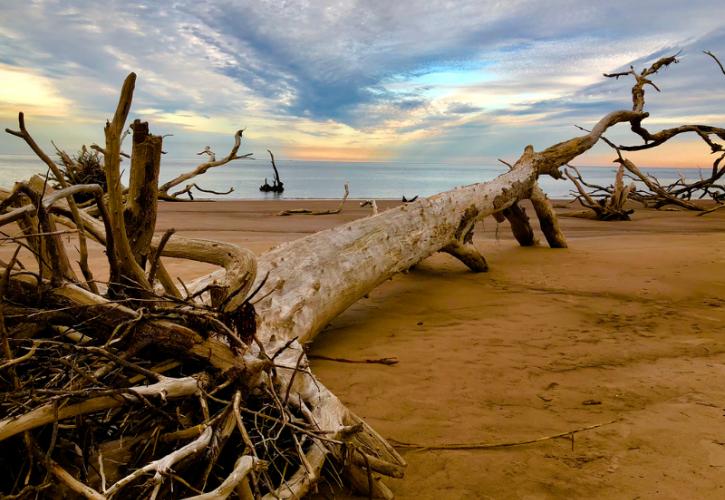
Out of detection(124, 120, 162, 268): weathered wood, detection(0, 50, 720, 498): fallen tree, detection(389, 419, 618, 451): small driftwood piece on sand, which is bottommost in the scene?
detection(389, 419, 618, 451): small driftwood piece on sand

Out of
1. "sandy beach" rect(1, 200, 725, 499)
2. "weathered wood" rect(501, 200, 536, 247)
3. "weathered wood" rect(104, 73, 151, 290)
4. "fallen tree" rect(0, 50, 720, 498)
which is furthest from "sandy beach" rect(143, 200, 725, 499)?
"weathered wood" rect(104, 73, 151, 290)

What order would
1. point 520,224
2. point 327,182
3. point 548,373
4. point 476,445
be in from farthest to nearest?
1. point 327,182
2. point 520,224
3. point 548,373
4. point 476,445

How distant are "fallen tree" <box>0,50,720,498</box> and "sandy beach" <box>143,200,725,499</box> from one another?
54 cm

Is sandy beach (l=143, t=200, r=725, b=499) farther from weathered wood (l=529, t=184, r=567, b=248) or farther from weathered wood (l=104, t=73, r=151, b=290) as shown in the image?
weathered wood (l=104, t=73, r=151, b=290)

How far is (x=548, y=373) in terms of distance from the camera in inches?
138

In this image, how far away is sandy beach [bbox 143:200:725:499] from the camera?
2359 mm

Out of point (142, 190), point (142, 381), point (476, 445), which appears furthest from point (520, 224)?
point (142, 381)

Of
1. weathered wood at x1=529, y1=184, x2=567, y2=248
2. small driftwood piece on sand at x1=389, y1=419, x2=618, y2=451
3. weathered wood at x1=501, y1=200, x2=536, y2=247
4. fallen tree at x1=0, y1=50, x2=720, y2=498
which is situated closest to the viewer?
fallen tree at x1=0, y1=50, x2=720, y2=498

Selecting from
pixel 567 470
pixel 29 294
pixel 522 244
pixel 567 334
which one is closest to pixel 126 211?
pixel 29 294

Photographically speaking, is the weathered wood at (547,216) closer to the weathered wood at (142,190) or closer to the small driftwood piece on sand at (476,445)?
the small driftwood piece on sand at (476,445)

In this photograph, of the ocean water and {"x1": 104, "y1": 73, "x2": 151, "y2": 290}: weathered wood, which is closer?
{"x1": 104, "y1": 73, "x2": 151, "y2": 290}: weathered wood

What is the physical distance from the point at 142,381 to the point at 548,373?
261 cm

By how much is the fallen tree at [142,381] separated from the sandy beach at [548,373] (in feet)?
1.78

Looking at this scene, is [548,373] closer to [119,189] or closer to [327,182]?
[119,189]
